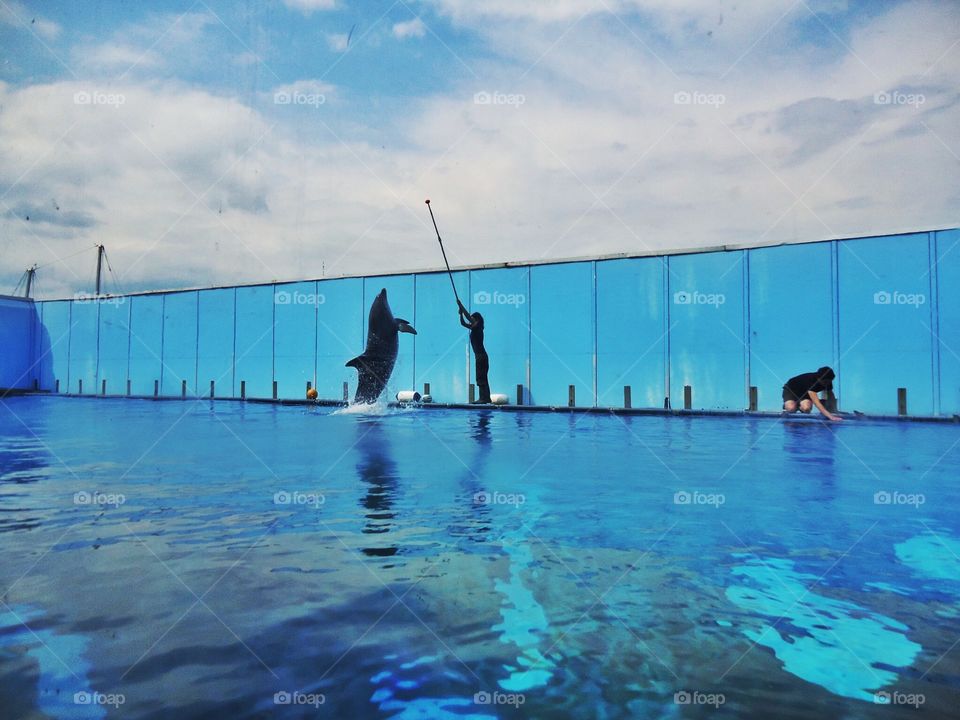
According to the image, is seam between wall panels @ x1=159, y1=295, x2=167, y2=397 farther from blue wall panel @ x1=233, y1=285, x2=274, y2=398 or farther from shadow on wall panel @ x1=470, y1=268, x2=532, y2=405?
shadow on wall panel @ x1=470, y1=268, x2=532, y2=405

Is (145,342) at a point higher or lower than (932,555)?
higher

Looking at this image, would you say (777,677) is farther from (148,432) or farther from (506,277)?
(506,277)

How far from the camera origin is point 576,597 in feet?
10.9

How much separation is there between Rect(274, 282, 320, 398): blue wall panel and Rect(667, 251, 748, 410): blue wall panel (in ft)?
49.4

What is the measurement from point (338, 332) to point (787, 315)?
1688 cm

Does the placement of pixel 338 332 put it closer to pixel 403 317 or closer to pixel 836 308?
pixel 403 317

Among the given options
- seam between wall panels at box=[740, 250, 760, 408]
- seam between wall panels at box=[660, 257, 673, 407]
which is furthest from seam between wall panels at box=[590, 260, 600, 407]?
seam between wall panels at box=[740, 250, 760, 408]

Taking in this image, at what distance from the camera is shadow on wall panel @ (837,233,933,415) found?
688 inches

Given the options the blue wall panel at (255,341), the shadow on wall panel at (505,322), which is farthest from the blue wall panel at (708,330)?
the blue wall panel at (255,341)

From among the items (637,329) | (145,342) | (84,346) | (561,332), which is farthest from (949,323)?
(84,346)

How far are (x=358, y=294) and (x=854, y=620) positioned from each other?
83.7ft

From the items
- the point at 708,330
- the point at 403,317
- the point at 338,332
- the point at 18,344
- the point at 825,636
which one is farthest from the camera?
the point at 18,344

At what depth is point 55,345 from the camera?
38562mm

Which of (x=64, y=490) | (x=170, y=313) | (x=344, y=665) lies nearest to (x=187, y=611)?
(x=344, y=665)
